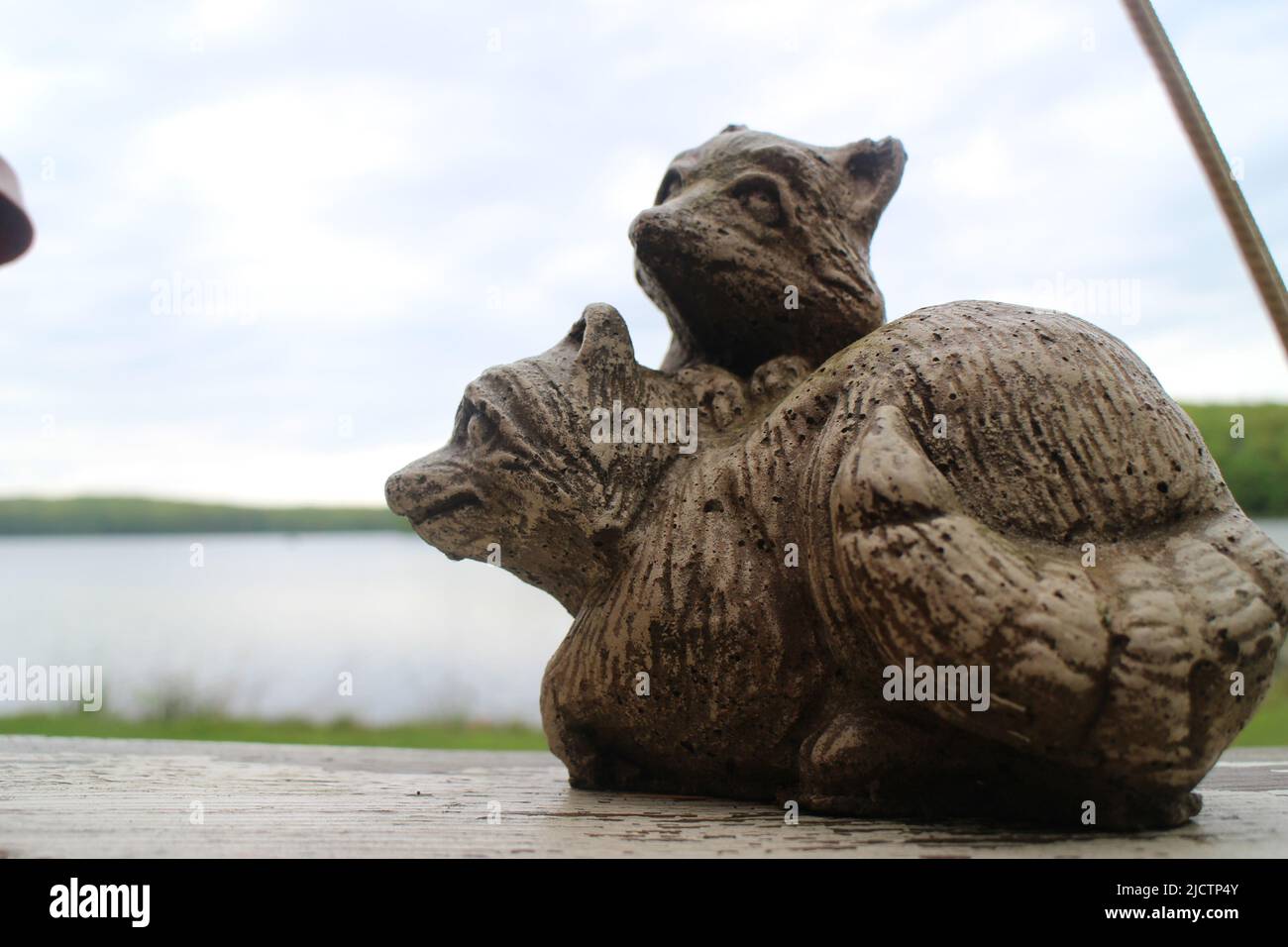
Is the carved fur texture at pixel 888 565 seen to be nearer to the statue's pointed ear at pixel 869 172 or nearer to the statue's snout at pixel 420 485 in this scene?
the statue's snout at pixel 420 485

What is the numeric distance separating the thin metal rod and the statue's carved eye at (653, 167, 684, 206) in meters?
1.09

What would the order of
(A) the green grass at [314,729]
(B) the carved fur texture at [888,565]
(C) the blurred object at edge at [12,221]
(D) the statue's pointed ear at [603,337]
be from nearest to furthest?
(C) the blurred object at edge at [12,221] → (B) the carved fur texture at [888,565] → (D) the statue's pointed ear at [603,337] → (A) the green grass at [314,729]

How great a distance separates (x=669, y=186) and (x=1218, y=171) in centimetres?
128

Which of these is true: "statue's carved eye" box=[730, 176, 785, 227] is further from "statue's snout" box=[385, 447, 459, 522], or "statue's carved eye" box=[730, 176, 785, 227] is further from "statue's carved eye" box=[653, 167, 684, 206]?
"statue's snout" box=[385, 447, 459, 522]

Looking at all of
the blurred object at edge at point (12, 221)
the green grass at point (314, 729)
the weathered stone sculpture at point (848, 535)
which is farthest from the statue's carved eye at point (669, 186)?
the green grass at point (314, 729)

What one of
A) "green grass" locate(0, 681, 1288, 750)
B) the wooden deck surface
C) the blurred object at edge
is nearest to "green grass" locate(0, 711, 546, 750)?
"green grass" locate(0, 681, 1288, 750)

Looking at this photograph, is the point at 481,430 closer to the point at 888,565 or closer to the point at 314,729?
the point at 888,565

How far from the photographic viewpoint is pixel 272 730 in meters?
5.84

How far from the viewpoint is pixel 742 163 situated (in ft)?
9.05

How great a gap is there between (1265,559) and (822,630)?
82 cm

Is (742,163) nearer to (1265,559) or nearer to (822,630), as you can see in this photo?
(822,630)

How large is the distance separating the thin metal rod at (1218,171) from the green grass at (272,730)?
4.13m

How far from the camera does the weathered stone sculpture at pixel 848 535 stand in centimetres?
196
